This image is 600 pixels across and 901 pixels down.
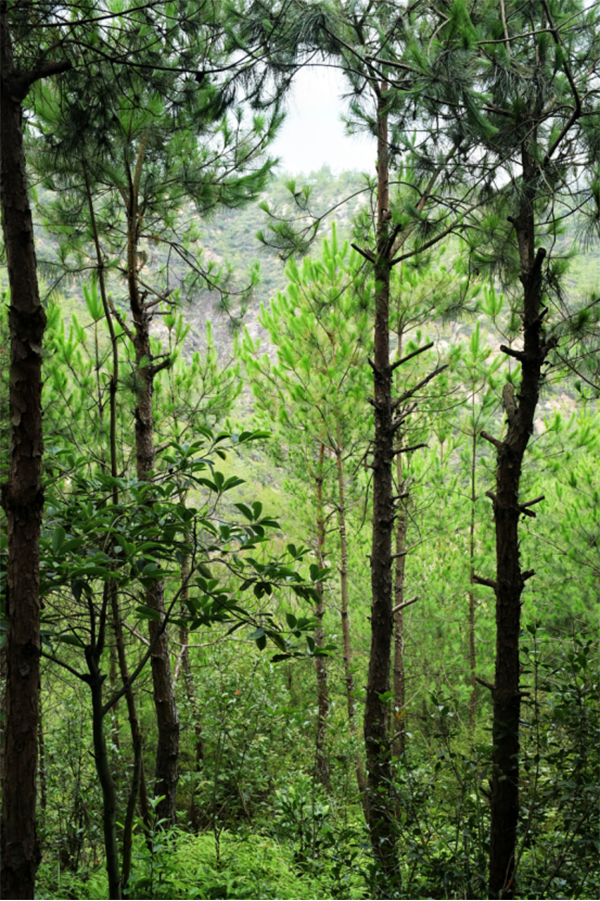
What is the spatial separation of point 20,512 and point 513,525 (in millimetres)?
2242

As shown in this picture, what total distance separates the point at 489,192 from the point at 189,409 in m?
4.13

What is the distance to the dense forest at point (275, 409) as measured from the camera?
122 centimetres

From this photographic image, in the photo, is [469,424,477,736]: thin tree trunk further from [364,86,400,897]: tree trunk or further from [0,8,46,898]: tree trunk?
[0,8,46,898]: tree trunk

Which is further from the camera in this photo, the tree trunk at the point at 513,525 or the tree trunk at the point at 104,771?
the tree trunk at the point at 513,525

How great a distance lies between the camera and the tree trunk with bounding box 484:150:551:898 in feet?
7.97

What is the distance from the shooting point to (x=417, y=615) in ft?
30.2

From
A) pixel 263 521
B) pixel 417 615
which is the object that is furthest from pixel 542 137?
pixel 417 615

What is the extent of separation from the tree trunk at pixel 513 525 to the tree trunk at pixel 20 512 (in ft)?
6.66

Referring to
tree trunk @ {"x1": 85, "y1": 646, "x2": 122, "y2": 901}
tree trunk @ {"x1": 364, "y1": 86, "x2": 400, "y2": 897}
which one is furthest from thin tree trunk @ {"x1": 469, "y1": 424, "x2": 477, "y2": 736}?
tree trunk @ {"x1": 85, "y1": 646, "x2": 122, "y2": 901}

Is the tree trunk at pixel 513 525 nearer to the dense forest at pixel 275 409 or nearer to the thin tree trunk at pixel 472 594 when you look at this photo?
the dense forest at pixel 275 409

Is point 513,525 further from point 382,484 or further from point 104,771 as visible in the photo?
point 104,771

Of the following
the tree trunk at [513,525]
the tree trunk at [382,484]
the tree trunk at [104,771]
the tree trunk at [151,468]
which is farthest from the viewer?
the tree trunk at [382,484]

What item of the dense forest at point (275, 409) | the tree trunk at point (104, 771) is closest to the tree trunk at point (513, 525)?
the dense forest at point (275, 409)

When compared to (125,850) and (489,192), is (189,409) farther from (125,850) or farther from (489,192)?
(125,850)
